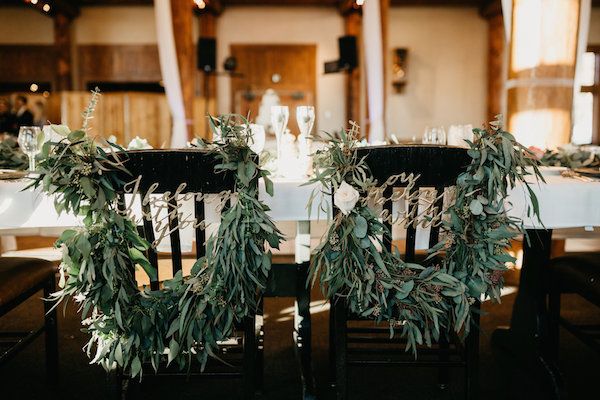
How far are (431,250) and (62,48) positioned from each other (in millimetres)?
9519

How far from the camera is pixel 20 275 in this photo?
1.86 meters

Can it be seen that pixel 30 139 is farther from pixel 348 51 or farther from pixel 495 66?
pixel 495 66

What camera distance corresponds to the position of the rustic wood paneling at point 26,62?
9711mm

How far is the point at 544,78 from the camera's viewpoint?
138 inches

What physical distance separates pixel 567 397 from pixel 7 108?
9.58 metres

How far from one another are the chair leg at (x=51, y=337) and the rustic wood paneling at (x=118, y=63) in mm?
8283

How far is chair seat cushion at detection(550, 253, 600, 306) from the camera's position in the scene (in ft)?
5.90

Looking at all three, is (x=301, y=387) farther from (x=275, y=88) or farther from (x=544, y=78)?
(x=275, y=88)

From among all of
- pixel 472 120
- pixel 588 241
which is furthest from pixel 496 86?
pixel 588 241

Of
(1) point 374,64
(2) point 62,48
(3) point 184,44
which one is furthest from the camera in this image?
(2) point 62,48

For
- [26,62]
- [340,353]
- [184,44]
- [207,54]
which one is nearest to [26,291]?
[340,353]

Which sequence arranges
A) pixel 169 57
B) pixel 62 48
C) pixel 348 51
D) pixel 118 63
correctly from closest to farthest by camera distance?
1. pixel 169 57
2. pixel 348 51
3. pixel 62 48
4. pixel 118 63

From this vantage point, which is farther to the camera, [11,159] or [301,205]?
[11,159]

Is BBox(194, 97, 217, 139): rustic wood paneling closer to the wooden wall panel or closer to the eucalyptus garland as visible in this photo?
the wooden wall panel
